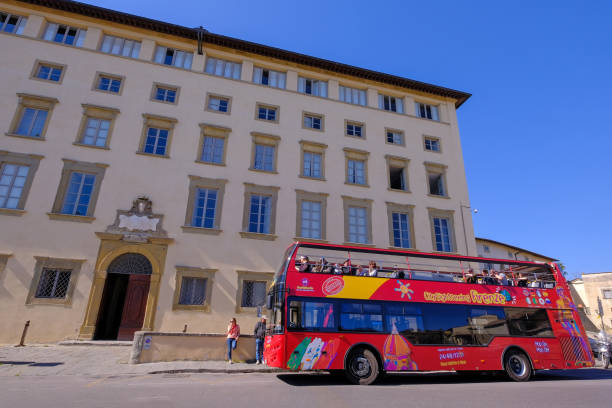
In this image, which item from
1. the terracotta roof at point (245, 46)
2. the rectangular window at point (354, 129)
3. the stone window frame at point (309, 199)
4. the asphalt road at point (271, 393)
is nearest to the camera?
the asphalt road at point (271, 393)

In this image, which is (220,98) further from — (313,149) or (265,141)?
(313,149)

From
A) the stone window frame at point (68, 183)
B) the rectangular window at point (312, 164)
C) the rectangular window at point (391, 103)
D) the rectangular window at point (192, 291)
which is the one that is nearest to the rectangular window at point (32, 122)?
the stone window frame at point (68, 183)

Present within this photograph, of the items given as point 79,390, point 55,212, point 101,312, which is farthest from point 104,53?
point 79,390

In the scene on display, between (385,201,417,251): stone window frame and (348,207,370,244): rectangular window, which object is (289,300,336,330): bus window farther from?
(385,201,417,251): stone window frame

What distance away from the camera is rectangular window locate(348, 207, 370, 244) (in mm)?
19125

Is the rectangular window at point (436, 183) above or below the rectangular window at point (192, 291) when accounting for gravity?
above

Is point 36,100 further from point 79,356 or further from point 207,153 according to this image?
point 79,356

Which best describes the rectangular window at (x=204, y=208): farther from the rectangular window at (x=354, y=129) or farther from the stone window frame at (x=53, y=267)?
the rectangular window at (x=354, y=129)

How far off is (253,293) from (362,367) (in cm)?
856

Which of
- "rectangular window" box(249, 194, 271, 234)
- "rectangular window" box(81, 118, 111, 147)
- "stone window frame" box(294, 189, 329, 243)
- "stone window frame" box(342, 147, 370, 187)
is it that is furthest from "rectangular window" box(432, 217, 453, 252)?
"rectangular window" box(81, 118, 111, 147)

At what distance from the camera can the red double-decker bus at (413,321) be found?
9.08 metres

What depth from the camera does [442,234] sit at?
20.8 m

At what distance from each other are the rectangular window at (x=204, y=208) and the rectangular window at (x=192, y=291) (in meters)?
2.76

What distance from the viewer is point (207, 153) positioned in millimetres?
18656
